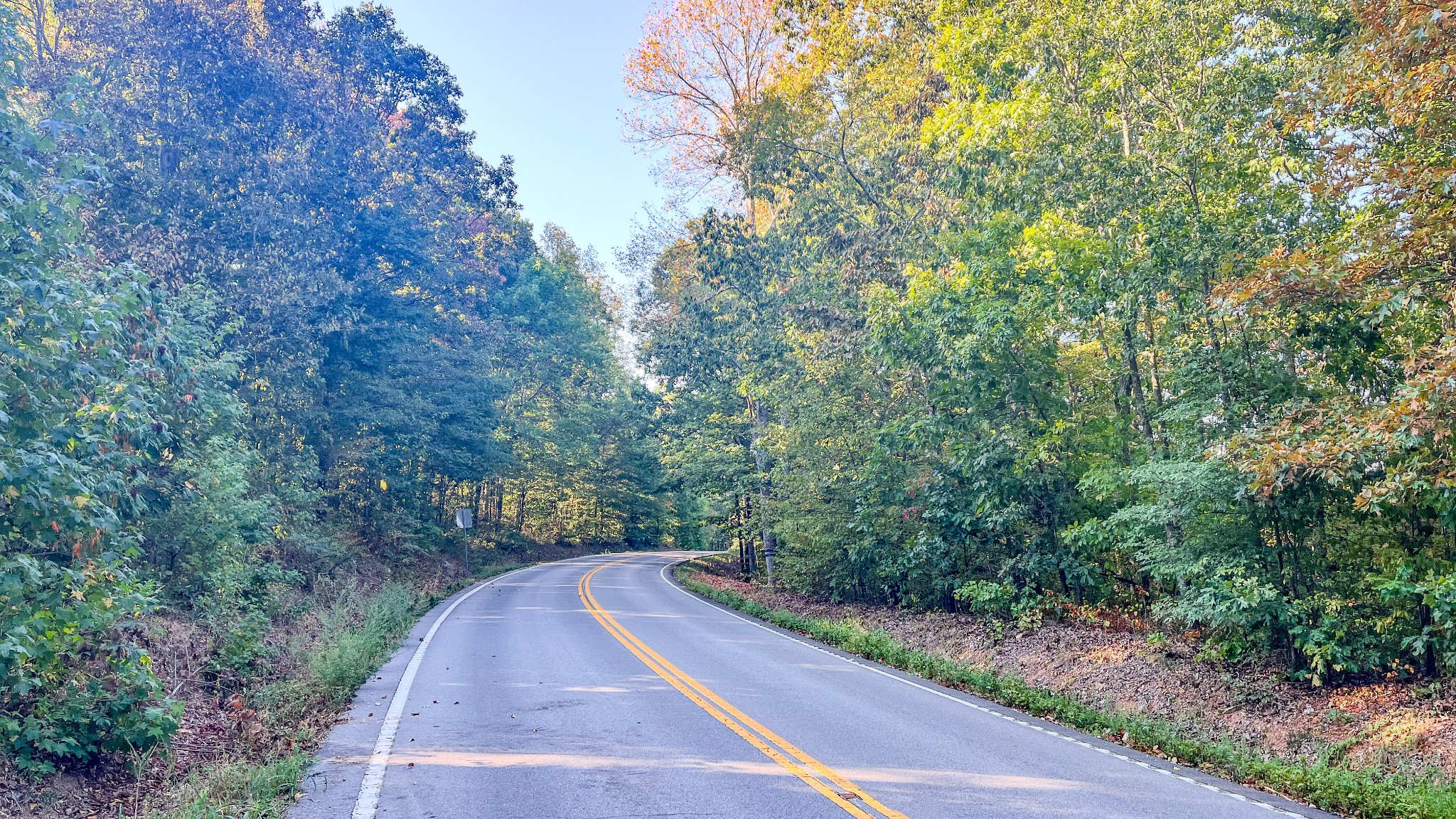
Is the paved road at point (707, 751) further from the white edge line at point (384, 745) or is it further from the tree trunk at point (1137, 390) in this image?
the tree trunk at point (1137, 390)

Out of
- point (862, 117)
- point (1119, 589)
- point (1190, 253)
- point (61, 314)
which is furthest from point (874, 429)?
point (61, 314)

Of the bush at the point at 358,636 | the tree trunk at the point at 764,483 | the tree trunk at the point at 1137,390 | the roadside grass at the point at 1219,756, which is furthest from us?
the tree trunk at the point at 764,483

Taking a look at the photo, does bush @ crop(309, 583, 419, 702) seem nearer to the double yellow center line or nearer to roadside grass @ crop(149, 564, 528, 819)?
roadside grass @ crop(149, 564, 528, 819)

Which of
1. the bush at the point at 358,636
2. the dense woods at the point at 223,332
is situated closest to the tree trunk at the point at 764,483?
the bush at the point at 358,636

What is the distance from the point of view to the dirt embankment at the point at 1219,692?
25.7 feet

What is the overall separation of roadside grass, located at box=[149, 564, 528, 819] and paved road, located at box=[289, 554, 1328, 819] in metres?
0.22

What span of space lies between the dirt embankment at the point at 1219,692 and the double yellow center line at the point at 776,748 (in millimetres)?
3941

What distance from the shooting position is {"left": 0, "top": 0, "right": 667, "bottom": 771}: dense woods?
250 inches

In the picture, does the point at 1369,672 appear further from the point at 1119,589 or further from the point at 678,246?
the point at 678,246

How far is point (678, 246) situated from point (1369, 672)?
19.2 meters

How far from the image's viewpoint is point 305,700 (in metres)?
8.88

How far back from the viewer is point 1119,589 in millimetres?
13898

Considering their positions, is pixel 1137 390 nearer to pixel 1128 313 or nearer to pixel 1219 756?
pixel 1128 313

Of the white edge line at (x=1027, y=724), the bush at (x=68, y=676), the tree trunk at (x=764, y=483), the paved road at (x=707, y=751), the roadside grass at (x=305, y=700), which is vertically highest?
the tree trunk at (x=764, y=483)
